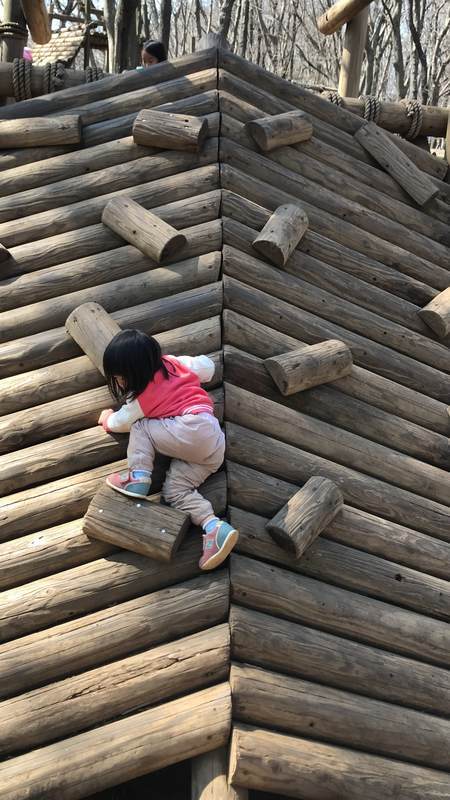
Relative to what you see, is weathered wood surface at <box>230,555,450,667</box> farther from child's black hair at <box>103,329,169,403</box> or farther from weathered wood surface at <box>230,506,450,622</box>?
child's black hair at <box>103,329,169,403</box>

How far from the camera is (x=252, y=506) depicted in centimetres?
337

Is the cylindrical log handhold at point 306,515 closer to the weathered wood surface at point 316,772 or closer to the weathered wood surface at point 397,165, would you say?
the weathered wood surface at point 316,772

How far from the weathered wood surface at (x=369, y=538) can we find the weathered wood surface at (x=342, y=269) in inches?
63.6

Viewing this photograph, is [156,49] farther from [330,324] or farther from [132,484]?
[132,484]

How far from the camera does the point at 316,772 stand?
270cm

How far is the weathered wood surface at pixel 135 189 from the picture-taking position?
15.3 ft

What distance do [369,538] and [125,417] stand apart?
1263 millimetres

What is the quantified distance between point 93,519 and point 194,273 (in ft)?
5.54

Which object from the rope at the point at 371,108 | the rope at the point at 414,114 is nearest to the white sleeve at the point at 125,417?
the rope at the point at 371,108

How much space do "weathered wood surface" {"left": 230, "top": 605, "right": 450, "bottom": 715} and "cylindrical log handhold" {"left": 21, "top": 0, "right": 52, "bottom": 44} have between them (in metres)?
5.61

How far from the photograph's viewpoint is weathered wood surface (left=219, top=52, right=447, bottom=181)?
17.7 ft

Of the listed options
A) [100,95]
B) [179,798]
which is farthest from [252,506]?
[100,95]

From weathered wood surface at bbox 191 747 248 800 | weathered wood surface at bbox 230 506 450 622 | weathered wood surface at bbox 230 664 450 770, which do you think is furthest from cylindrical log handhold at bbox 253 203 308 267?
weathered wood surface at bbox 191 747 248 800

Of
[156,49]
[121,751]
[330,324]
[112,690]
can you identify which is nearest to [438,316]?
[330,324]
